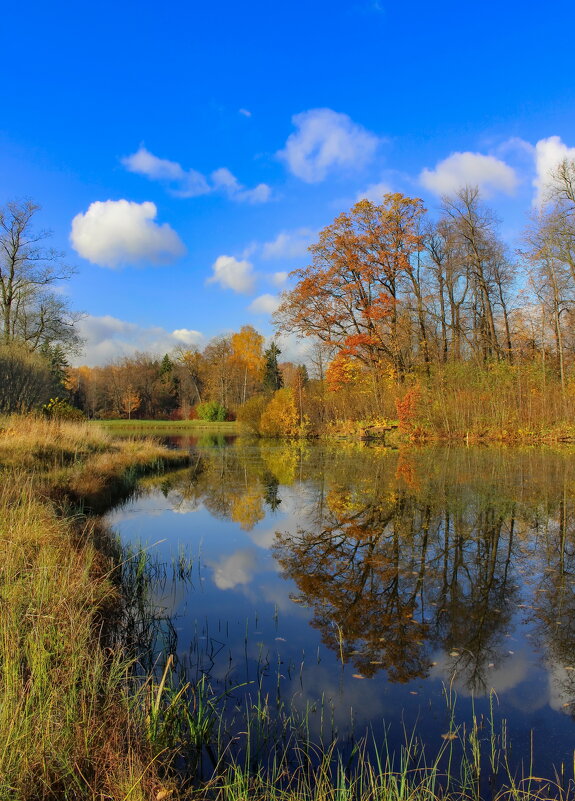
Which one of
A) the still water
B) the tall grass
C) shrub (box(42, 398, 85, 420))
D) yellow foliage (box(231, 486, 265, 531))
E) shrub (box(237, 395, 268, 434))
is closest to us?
the tall grass

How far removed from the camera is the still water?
11.1 feet

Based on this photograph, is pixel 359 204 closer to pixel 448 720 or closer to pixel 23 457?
pixel 23 457

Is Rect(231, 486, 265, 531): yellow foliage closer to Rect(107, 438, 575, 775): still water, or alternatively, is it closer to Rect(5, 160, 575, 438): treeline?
Rect(107, 438, 575, 775): still water

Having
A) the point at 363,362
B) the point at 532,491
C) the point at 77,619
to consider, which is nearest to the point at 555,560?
the point at 532,491

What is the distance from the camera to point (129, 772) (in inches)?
92.9

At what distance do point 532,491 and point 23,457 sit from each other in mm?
10701

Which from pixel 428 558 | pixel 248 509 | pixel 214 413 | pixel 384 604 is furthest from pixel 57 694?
pixel 214 413

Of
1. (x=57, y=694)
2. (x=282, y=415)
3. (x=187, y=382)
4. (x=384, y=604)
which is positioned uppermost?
(x=187, y=382)

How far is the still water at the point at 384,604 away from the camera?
11.1ft

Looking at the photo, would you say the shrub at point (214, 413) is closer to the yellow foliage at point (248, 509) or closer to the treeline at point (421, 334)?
the treeline at point (421, 334)

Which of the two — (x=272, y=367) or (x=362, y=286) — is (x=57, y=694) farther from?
(x=272, y=367)

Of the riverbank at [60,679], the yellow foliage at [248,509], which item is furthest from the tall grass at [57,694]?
the yellow foliage at [248,509]

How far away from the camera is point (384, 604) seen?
512 cm

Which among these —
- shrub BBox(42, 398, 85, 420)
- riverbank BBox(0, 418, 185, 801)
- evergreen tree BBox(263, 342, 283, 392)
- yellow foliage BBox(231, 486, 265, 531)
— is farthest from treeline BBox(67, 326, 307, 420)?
riverbank BBox(0, 418, 185, 801)
